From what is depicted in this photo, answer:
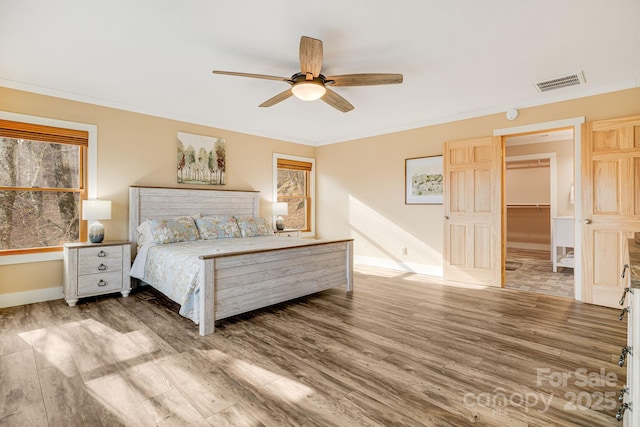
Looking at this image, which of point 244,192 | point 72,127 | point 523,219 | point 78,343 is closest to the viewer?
point 78,343

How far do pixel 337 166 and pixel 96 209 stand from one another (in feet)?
13.5

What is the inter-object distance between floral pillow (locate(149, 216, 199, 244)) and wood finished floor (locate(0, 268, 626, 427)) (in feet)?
2.78

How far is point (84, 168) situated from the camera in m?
3.98

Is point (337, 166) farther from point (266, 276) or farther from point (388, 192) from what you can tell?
point (266, 276)

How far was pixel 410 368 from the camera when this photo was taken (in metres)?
2.21

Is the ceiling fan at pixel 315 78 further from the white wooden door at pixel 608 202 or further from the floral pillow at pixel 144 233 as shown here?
the white wooden door at pixel 608 202

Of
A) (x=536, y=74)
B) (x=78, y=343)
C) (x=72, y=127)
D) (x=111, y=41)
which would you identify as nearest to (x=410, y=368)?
(x=78, y=343)

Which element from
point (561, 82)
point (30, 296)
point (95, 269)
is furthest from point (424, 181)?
point (30, 296)

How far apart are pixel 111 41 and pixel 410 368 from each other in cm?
348

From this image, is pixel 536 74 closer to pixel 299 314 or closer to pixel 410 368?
pixel 410 368

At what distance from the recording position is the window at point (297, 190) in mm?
6312

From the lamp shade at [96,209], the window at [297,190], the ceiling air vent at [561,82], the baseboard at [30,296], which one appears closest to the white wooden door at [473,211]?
the ceiling air vent at [561,82]

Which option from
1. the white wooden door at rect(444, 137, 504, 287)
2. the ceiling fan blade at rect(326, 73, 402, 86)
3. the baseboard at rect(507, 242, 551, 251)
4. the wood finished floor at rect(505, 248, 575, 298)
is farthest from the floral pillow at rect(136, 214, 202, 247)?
the baseboard at rect(507, 242, 551, 251)

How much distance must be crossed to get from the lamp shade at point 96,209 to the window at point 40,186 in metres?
0.42
